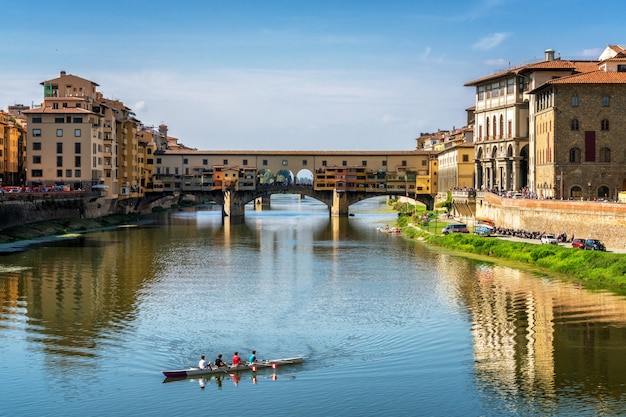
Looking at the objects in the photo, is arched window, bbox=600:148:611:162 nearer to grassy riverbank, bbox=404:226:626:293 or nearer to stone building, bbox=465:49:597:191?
stone building, bbox=465:49:597:191

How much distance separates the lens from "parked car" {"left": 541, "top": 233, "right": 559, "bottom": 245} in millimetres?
65312

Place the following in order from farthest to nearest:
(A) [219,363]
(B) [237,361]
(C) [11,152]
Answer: (C) [11,152], (B) [237,361], (A) [219,363]

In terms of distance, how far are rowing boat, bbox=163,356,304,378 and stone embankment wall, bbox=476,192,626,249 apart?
33579 millimetres

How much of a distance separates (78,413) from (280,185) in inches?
4553

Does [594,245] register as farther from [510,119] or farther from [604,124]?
[510,119]

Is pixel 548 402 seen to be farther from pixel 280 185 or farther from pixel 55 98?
pixel 280 185

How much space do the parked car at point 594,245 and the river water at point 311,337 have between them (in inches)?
202

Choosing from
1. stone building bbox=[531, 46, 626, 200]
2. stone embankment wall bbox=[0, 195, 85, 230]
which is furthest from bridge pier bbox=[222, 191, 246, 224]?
stone building bbox=[531, 46, 626, 200]

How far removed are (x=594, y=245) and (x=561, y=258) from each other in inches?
95.8

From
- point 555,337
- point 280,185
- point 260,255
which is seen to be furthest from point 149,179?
point 555,337

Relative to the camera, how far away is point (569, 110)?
79.3 meters

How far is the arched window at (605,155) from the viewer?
79.9 metres

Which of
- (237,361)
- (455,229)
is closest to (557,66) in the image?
(455,229)

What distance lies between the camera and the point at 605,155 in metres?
80.0
